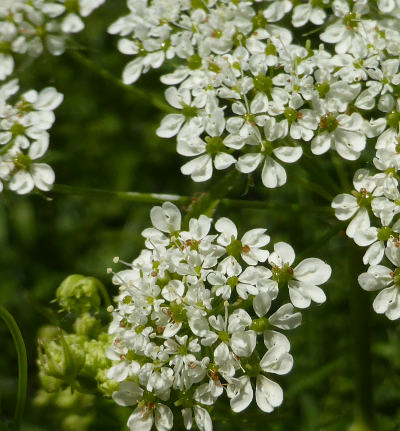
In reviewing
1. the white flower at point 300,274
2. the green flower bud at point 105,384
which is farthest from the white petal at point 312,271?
the green flower bud at point 105,384

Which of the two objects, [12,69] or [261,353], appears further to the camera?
[12,69]

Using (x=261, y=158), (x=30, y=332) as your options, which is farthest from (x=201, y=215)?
(x=30, y=332)

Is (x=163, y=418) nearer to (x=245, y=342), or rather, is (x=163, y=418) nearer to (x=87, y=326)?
(x=245, y=342)

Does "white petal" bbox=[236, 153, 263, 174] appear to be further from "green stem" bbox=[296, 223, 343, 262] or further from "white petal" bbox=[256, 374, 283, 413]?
"white petal" bbox=[256, 374, 283, 413]

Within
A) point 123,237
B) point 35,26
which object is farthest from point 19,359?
point 123,237

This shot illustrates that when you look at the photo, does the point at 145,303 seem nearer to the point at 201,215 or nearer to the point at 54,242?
the point at 201,215

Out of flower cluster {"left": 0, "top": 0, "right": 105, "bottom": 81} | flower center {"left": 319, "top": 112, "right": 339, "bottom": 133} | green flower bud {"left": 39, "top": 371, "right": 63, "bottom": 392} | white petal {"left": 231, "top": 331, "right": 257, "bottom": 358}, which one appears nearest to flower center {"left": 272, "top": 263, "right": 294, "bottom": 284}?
white petal {"left": 231, "top": 331, "right": 257, "bottom": 358}

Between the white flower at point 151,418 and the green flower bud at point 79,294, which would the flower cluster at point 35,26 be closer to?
the green flower bud at point 79,294
